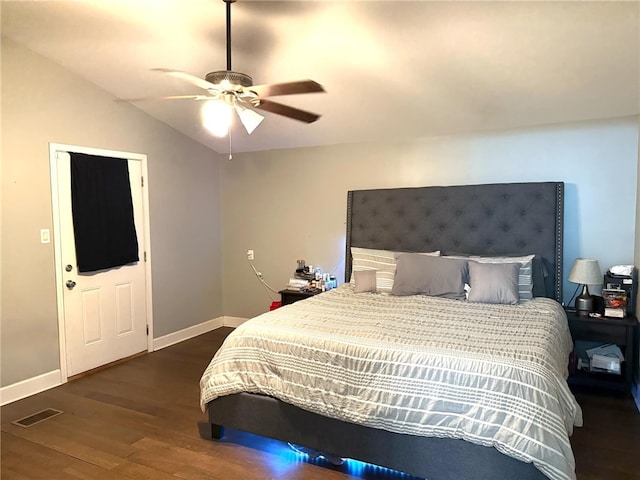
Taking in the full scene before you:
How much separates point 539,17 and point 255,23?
5.20 ft

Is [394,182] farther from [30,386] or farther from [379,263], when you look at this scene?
[30,386]

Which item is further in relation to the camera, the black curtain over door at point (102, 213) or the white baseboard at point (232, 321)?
the white baseboard at point (232, 321)

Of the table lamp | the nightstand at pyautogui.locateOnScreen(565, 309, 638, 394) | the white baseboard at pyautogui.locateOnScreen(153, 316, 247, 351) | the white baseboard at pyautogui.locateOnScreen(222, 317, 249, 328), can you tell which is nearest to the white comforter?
the nightstand at pyautogui.locateOnScreen(565, 309, 638, 394)

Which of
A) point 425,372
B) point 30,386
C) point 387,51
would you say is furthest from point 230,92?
point 30,386

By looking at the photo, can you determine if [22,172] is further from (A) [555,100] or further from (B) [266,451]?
(A) [555,100]

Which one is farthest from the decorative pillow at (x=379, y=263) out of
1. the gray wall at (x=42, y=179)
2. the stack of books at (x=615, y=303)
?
the gray wall at (x=42, y=179)

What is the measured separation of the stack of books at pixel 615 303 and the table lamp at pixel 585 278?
115 millimetres

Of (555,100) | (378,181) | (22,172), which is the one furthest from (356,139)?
(22,172)

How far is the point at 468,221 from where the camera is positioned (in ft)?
12.2

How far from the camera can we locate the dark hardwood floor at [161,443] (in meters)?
2.29

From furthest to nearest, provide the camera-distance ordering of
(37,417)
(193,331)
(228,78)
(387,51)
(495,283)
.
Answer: (193,331) < (495,283) < (37,417) < (387,51) < (228,78)

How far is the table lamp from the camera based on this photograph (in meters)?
3.16

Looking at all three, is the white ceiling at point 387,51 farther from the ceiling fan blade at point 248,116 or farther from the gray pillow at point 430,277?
the gray pillow at point 430,277

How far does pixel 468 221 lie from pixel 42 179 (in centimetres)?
345
